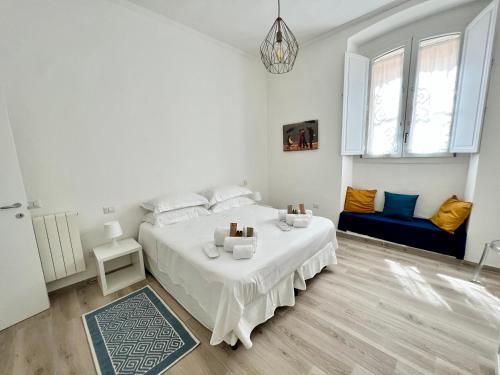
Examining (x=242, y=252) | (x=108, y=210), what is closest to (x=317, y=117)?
(x=242, y=252)

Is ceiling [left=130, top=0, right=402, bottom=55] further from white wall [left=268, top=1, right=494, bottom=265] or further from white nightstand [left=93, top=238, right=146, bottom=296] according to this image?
white nightstand [left=93, top=238, right=146, bottom=296]

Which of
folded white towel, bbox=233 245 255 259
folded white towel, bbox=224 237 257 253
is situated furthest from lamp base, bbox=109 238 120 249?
folded white towel, bbox=233 245 255 259

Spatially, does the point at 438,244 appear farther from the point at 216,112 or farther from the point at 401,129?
the point at 216,112

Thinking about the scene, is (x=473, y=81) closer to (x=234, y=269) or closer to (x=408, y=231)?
(x=408, y=231)

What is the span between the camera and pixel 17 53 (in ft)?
6.05

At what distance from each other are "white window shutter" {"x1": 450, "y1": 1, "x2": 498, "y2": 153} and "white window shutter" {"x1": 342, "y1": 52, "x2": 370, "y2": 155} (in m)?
1.06

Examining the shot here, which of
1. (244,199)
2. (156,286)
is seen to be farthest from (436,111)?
(156,286)

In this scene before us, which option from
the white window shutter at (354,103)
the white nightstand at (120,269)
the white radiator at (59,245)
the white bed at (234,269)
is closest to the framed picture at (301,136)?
the white window shutter at (354,103)

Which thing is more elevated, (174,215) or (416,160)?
(416,160)

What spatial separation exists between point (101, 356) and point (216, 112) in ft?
10.2

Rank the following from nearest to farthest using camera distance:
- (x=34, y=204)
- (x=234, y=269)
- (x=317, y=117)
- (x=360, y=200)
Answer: (x=234, y=269)
(x=34, y=204)
(x=360, y=200)
(x=317, y=117)

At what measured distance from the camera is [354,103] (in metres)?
3.19

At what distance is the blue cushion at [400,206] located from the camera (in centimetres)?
300

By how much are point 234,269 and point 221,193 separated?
5.78ft
